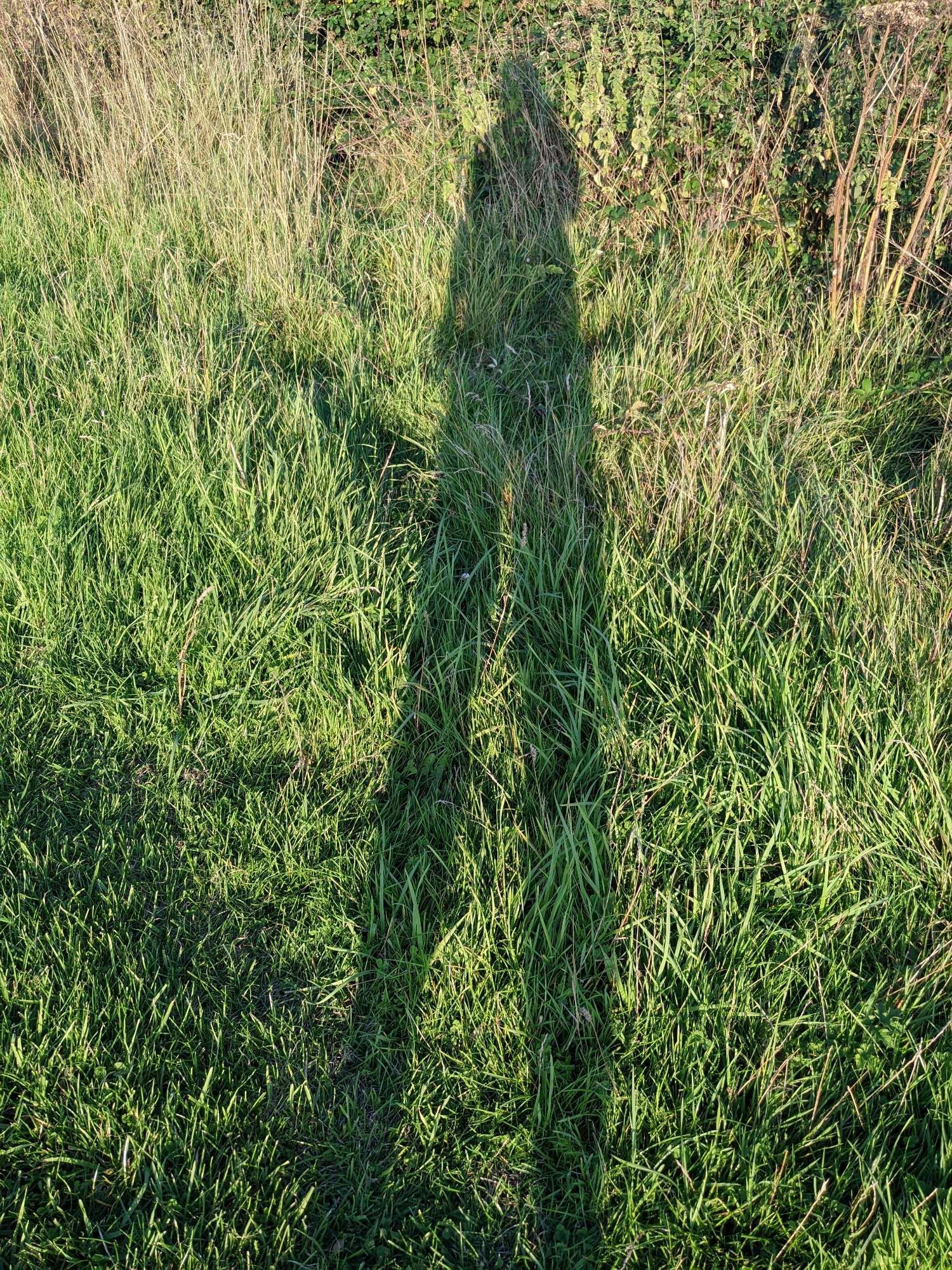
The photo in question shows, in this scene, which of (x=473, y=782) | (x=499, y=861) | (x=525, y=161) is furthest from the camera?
(x=525, y=161)

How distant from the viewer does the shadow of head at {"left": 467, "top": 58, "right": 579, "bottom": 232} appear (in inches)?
193

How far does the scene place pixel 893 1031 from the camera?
7.01ft

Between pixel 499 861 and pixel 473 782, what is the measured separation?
295mm

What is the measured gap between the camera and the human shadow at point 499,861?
2059mm

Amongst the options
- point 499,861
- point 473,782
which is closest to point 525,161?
point 473,782

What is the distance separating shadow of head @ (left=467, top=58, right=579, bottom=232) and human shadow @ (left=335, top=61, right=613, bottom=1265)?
4.19ft

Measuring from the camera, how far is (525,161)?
5.04 m

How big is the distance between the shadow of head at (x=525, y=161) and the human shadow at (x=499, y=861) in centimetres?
128

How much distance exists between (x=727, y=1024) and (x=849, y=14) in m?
4.48

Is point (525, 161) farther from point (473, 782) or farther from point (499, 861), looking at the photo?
point (499, 861)

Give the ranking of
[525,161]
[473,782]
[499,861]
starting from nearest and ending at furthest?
[499,861] → [473,782] → [525,161]

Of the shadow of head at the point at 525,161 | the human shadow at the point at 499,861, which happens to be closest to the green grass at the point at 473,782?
the human shadow at the point at 499,861

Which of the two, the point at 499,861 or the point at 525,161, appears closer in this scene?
the point at 499,861

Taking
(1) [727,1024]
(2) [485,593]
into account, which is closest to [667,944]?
(1) [727,1024]
